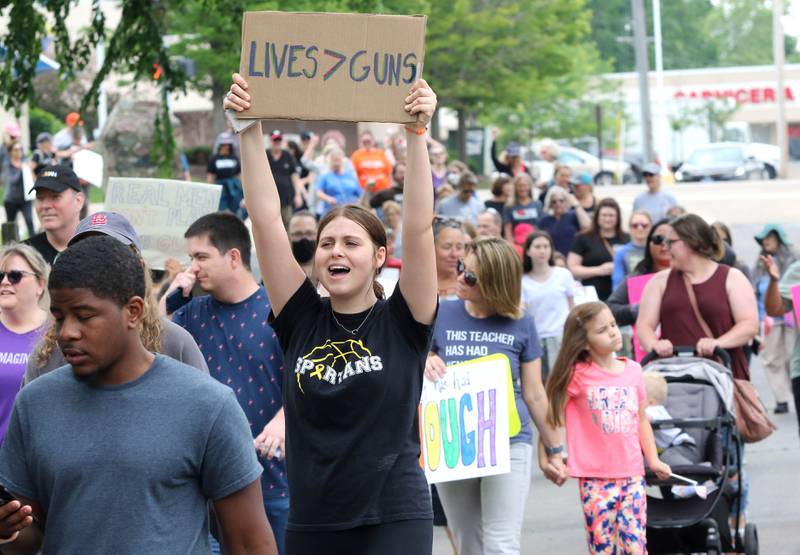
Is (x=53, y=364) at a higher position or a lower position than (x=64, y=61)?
lower

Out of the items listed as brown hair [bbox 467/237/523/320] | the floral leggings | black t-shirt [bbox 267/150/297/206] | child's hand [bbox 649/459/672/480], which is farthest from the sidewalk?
black t-shirt [bbox 267/150/297/206]

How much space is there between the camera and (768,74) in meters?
75.4

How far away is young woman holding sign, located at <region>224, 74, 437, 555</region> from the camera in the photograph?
4469 mm

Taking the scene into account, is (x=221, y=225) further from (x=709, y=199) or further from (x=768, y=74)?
(x=768, y=74)

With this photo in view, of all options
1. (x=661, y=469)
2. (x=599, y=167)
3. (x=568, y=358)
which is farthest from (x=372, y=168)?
(x=599, y=167)

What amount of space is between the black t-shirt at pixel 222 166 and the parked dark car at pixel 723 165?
3529 cm

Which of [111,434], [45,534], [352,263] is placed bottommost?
[45,534]

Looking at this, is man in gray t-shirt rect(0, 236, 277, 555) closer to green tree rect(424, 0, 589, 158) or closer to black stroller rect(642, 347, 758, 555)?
black stroller rect(642, 347, 758, 555)

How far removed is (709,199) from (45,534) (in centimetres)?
3336

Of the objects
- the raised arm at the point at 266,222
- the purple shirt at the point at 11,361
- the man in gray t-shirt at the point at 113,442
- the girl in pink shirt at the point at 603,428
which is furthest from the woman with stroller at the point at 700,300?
the man in gray t-shirt at the point at 113,442

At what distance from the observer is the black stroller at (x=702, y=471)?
7340mm

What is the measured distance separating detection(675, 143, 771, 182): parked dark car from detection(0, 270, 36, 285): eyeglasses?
47.9 metres

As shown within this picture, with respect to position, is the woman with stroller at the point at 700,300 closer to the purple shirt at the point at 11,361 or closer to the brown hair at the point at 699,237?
the brown hair at the point at 699,237

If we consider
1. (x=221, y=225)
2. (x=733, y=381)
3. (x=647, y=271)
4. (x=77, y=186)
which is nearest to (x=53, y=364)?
(x=221, y=225)
